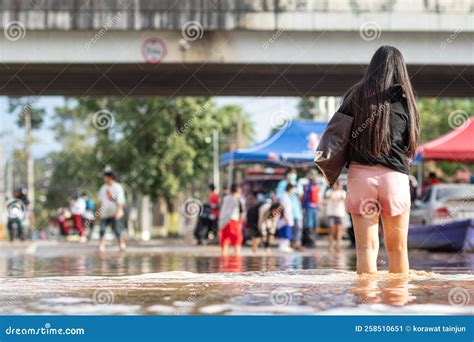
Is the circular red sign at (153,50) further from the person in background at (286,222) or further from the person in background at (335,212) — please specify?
the person in background at (335,212)

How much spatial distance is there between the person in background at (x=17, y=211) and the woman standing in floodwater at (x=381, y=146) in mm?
26804

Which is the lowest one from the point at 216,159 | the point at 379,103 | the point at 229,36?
the point at 379,103

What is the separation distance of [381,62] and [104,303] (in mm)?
3323

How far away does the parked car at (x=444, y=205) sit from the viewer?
22172mm

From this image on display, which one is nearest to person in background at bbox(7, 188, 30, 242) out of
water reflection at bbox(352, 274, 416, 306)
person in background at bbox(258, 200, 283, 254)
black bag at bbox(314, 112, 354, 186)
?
person in background at bbox(258, 200, 283, 254)

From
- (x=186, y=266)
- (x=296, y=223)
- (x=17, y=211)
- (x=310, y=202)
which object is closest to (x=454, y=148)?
(x=310, y=202)

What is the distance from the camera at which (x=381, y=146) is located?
872 cm

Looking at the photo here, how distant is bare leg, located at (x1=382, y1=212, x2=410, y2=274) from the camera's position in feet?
29.2

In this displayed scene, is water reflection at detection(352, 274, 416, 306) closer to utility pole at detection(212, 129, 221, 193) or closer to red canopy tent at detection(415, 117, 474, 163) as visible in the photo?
red canopy tent at detection(415, 117, 474, 163)

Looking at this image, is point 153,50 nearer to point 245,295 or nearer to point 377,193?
point 377,193

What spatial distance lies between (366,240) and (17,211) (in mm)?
29341

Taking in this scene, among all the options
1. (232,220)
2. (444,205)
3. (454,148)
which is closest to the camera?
(232,220)

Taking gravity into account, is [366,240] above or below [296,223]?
below

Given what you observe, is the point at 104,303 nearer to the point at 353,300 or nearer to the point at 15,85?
the point at 353,300
